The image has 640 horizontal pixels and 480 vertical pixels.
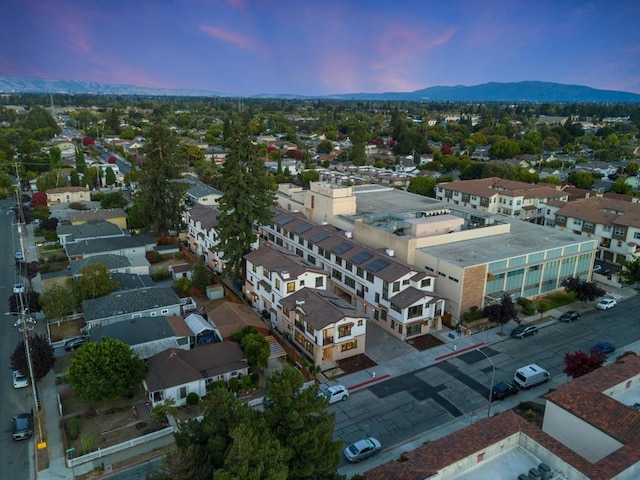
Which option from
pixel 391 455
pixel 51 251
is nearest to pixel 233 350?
pixel 391 455

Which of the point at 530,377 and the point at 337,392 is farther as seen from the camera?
the point at 530,377

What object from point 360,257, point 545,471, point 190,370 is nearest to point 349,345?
point 360,257

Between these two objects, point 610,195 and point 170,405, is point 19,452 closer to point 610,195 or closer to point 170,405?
point 170,405

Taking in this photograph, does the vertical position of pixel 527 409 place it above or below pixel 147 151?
below

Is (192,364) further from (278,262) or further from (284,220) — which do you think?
(284,220)

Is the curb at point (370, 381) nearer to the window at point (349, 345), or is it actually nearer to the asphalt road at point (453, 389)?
the asphalt road at point (453, 389)

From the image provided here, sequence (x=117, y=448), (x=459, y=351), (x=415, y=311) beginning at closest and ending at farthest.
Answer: (x=117, y=448) < (x=459, y=351) < (x=415, y=311)
